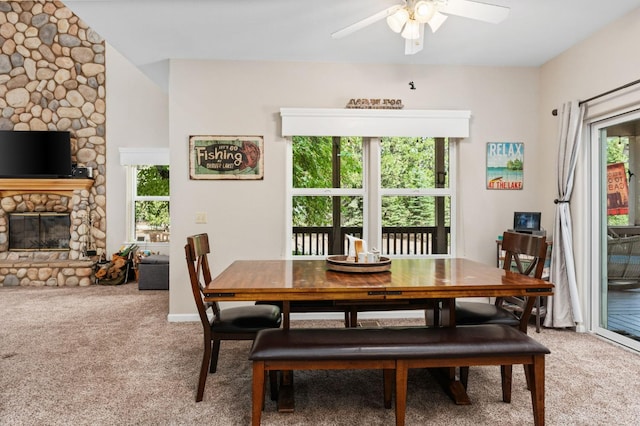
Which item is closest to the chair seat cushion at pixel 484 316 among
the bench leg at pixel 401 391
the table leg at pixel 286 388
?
the bench leg at pixel 401 391

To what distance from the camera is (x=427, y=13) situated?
241cm

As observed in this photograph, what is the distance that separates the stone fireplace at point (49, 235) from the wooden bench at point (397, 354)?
5.18 meters

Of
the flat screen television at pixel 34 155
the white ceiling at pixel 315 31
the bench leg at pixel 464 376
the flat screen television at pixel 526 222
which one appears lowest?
the bench leg at pixel 464 376

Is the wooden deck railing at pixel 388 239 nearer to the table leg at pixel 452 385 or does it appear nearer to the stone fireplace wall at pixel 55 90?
the table leg at pixel 452 385

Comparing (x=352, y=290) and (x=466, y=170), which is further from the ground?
(x=466, y=170)

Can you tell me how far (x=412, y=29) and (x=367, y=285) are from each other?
1617mm

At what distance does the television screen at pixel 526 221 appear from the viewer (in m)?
3.85

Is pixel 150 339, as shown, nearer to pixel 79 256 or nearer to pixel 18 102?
pixel 79 256

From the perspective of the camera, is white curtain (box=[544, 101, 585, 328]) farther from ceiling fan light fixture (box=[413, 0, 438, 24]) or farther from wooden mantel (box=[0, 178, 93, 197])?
wooden mantel (box=[0, 178, 93, 197])

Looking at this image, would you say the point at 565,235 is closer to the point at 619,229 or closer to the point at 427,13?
the point at 619,229

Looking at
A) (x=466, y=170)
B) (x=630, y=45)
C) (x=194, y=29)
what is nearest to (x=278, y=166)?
(x=194, y=29)

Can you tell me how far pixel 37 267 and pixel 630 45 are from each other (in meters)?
7.29

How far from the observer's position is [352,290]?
193 centimetres

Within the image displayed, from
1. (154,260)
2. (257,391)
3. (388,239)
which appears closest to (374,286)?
(257,391)
